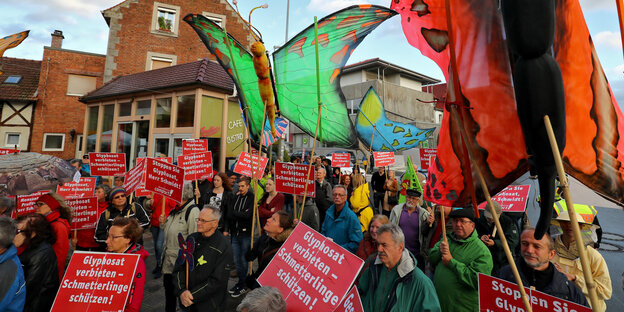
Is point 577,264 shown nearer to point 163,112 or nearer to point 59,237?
point 59,237

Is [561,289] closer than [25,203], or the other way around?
[561,289]

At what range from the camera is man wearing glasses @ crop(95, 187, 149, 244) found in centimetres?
388

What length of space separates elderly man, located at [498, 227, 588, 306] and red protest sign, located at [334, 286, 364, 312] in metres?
1.18

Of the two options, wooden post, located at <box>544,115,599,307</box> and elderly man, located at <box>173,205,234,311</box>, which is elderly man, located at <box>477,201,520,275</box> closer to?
wooden post, located at <box>544,115,599,307</box>

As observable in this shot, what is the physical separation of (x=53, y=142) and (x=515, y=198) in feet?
70.9

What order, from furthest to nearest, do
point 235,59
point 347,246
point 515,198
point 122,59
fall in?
point 122,59 → point 235,59 → point 515,198 → point 347,246

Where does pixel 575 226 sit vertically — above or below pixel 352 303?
above

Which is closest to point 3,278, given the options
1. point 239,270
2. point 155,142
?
point 239,270

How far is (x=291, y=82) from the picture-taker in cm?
518

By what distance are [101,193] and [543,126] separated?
18.9 ft

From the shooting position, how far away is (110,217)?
4000 millimetres

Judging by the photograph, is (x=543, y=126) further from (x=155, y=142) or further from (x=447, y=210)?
(x=155, y=142)

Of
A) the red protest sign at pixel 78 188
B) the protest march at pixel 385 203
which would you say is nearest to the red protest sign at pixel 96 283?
the protest march at pixel 385 203

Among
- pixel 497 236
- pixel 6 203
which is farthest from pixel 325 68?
pixel 6 203
